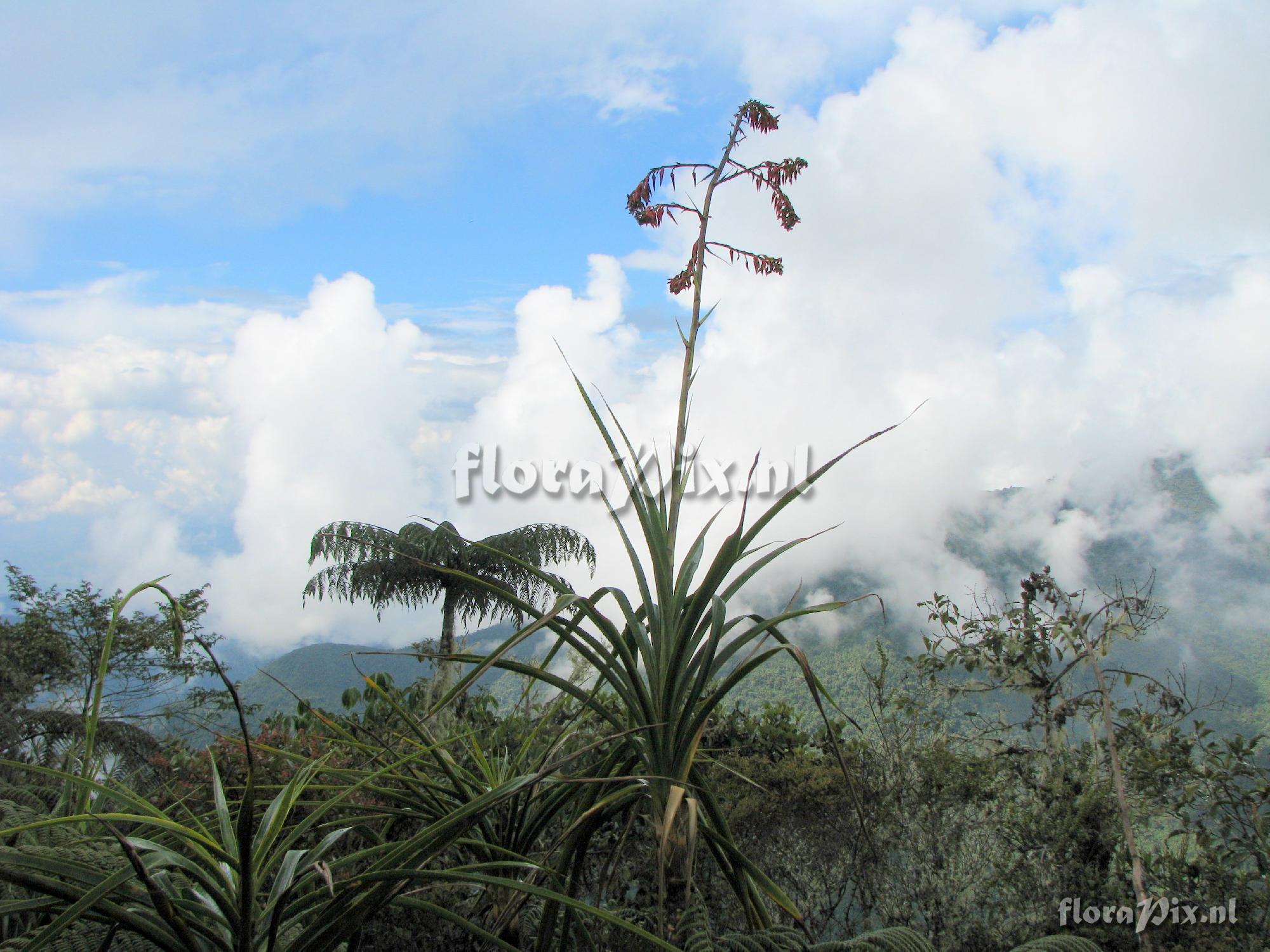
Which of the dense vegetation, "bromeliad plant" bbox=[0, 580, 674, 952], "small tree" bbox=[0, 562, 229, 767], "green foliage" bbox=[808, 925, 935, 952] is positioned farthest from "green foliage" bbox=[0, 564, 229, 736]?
"green foliage" bbox=[808, 925, 935, 952]

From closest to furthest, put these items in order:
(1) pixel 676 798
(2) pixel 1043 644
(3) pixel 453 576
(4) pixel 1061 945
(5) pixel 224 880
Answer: (5) pixel 224 880 < (1) pixel 676 798 < (4) pixel 1061 945 < (2) pixel 1043 644 < (3) pixel 453 576

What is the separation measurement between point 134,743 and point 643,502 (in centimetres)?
493

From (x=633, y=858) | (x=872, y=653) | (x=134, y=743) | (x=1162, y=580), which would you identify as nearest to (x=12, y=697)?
(x=134, y=743)

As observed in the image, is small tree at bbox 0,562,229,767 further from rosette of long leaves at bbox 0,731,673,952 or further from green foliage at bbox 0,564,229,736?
rosette of long leaves at bbox 0,731,673,952

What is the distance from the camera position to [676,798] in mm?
1587

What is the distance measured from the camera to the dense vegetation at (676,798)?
138cm

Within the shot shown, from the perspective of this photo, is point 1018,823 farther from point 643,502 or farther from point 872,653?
point 643,502

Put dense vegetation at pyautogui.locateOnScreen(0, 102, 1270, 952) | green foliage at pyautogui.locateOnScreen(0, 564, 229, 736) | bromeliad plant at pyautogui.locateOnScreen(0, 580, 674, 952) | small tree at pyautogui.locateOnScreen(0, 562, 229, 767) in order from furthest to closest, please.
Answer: green foliage at pyautogui.locateOnScreen(0, 564, 229, 736) < small tree at pyautogui.locateOnScreen(0, 562, 229, 767) < dense vegetation at pyautogui.locateOnScreen(0, 102, 1270, 952) < bromeliad plant at pyautogui.locateOnScreen(0, 580, 674, 952)

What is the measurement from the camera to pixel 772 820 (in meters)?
3.56

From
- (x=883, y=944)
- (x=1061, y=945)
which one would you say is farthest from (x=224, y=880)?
(x=1061, y=945)

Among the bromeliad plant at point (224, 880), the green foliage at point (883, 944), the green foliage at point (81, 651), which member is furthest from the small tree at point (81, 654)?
the green foliage at point (883, 944)

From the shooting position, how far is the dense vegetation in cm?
138

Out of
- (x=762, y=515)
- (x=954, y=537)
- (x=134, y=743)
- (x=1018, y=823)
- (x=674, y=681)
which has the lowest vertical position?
(x=134, y=743)

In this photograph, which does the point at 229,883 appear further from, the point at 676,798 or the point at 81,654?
the point at 81,654
